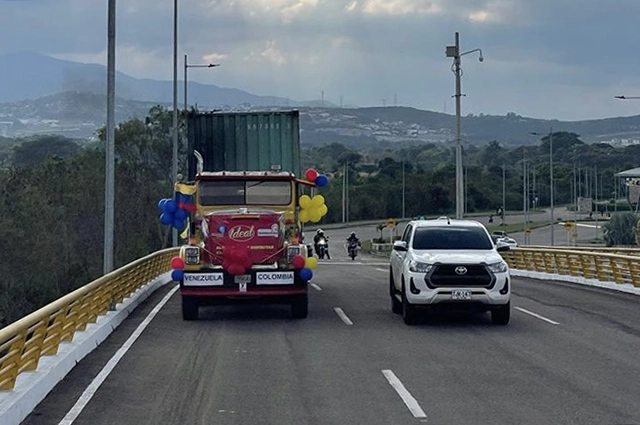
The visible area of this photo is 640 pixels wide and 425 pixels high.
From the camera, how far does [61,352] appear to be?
13398 mm

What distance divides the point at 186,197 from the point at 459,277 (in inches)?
214

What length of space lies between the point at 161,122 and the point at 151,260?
3285cm

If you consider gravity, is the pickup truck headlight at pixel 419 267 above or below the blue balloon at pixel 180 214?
below

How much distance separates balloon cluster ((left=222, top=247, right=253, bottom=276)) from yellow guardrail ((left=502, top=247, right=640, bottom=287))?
39.4ft

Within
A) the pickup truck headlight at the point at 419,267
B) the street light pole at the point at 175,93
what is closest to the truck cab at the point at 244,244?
the pickup truck headlight at the point at 419,267

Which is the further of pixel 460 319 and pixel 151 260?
pixel 151 260

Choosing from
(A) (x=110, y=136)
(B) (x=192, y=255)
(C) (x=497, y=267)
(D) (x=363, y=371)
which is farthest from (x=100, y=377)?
(A) (x=110, y=136)

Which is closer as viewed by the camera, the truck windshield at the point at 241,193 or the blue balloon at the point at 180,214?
the truck windshield at the point at 241,193

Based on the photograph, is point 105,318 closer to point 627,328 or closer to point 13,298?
point 627,328

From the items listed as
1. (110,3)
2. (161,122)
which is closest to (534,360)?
(110,3)

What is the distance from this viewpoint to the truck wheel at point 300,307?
1900 cm

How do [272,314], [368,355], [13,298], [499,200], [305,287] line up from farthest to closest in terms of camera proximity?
[499,200], [13,298], [272,314], [305,287], [368,355]

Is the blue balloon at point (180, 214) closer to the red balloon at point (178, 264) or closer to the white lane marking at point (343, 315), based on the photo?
the red balloon at point (178, 264)

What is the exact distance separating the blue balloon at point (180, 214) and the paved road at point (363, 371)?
1.95 m
